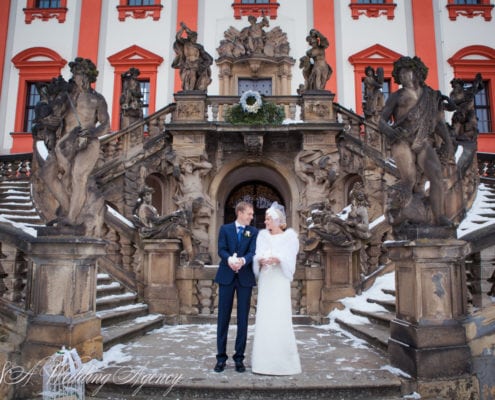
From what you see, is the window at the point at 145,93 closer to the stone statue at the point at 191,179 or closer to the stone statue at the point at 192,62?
the stone statue at the point at 192,62

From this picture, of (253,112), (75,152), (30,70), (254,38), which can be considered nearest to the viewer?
(75,152)

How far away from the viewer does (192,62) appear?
1215cm

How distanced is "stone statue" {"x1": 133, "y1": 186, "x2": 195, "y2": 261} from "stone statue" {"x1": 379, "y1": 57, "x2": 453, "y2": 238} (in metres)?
4.41

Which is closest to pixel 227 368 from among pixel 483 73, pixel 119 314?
pixel 119 314

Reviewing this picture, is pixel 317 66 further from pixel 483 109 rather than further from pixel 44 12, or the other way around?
pixel 44 12

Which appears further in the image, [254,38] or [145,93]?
[145,93]

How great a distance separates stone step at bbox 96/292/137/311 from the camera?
6.52 meters

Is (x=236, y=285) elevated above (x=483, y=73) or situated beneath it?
situated beneath

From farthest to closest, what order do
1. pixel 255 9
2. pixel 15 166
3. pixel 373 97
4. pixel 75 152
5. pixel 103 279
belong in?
pixel 255 9 → pixel 373 97 → pixel 15 166 → pixel 103 279 → pixel 75 152

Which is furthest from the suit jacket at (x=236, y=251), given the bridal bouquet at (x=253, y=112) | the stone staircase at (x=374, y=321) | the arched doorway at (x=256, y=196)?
the arched doorway at (x=256, y=196)

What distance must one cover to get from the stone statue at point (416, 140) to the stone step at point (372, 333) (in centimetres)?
161

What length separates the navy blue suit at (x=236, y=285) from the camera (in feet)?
14.6

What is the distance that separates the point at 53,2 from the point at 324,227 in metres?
17.2

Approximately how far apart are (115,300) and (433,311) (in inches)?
188
